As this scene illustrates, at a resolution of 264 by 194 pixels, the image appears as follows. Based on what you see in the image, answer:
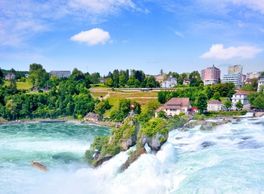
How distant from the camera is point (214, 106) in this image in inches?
2181

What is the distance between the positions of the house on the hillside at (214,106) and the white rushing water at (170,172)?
24549 mm

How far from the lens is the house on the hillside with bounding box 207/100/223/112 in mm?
55156

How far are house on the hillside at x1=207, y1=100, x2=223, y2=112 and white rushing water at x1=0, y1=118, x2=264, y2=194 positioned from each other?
24549 millimetres

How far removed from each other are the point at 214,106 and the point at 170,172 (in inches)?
1443

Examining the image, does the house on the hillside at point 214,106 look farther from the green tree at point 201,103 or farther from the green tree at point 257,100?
the green tree at point 257,100

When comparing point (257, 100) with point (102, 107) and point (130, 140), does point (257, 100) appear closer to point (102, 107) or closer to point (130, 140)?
point (102, 107)

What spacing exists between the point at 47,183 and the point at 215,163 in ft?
35.8

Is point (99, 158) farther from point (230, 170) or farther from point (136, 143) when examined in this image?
point (230, 170)

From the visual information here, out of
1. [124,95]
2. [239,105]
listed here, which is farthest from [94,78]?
[239,105]

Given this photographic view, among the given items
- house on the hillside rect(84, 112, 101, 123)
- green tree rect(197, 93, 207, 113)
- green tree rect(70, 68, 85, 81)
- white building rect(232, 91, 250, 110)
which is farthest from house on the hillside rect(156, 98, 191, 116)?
green tree rect(70, 68, 85, 81)

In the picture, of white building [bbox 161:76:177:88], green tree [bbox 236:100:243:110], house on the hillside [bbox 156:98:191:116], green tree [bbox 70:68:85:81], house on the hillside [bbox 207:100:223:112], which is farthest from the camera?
white building [bbox 161:76:177:88]

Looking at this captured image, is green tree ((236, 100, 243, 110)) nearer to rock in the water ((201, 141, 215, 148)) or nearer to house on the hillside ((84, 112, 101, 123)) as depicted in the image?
house on the hillside ((84, 112, 101, 123))

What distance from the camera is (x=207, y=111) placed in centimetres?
5412

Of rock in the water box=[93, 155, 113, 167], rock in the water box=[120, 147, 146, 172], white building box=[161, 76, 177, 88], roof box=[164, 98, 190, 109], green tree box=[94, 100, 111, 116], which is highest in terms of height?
white building box=[161, 76, 177, 88]
